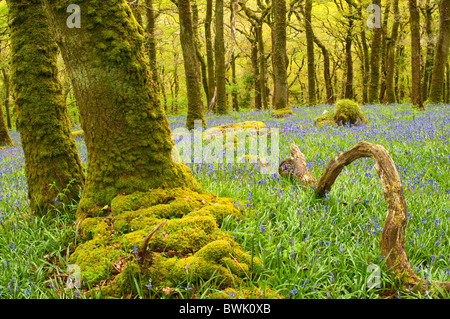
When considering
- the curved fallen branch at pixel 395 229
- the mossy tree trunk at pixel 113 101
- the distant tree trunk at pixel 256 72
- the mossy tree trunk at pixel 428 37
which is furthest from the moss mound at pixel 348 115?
the mossy tree trunk at pixel 428 37

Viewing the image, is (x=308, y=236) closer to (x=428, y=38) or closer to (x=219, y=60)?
(x=219, y=60)

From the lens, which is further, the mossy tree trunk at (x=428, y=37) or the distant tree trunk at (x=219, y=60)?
the mossy tree trunk at (x=428, y=37)

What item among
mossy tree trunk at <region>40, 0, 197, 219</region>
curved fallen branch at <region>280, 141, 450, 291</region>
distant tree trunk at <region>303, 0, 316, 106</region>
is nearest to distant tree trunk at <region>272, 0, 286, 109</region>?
distant tree trunk at <region>303, 0, 316, 106</region>

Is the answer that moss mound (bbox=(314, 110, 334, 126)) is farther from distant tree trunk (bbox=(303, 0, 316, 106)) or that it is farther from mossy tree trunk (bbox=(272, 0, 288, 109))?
distant tree trunk (bbox=(303, 0, 316, 106))

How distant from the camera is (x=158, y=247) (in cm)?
254

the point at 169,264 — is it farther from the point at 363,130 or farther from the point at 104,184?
the point at 363,130

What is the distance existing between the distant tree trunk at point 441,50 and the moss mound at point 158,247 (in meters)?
17.4

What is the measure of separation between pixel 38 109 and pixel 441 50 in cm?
→ 1854

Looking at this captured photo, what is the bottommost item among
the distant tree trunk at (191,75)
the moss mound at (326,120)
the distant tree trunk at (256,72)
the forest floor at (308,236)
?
the forest floor at (308,236)

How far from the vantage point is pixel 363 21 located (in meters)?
21.2

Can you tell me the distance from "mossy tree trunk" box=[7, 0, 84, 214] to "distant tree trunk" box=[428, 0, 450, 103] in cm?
1797

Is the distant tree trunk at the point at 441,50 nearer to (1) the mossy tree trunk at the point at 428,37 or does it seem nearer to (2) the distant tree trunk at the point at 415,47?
(2) the distant tree trunk at the point at 415,47

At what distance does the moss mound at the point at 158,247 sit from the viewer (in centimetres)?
224
